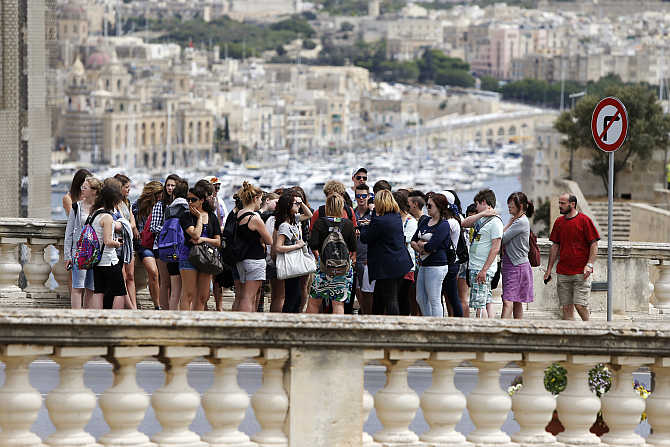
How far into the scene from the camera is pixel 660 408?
382 cm

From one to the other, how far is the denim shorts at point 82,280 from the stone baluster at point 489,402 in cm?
355

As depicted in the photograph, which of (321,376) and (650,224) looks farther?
(650,224)

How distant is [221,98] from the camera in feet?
580

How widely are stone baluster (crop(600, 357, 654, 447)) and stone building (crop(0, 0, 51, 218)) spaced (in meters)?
14.3

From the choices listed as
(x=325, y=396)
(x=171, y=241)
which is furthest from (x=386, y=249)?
(x=325, y=396)

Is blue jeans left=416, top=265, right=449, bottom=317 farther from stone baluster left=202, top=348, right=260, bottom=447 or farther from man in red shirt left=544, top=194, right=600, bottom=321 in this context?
stone baluster left=202, top=348, right=260, bottom=447

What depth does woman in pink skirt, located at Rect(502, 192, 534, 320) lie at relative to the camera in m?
8.01

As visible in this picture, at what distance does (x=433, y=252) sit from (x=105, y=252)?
5.76ft

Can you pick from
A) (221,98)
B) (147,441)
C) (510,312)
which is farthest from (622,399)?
(221,98)

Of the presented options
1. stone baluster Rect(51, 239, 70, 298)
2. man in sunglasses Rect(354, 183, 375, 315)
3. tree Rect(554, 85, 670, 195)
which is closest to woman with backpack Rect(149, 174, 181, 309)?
stone baluster Rect(51, 239, 70, 298)

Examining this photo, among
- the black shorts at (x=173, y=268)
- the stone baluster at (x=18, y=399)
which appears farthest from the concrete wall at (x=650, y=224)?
the stone baluster at (x=18, y=399)

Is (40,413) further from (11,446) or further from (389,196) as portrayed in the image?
(389,196)

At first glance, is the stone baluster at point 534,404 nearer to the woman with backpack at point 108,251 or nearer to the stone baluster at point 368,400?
the stone baluster at point 368,400

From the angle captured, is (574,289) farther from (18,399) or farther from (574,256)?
(18,399)
